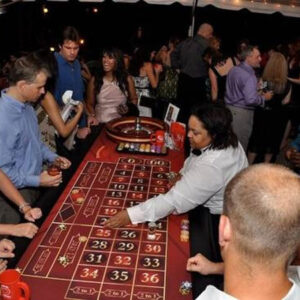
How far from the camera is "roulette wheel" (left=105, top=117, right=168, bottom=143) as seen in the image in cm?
319

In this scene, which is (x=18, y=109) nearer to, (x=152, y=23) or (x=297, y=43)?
(x=297, y=43)

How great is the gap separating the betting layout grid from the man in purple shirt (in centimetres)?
212

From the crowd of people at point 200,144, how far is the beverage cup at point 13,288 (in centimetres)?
33

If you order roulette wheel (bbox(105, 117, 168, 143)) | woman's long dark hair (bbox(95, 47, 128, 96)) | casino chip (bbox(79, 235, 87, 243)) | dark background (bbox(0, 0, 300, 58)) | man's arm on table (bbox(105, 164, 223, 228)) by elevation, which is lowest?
dark background (bbox(0, 0, 300, 58))

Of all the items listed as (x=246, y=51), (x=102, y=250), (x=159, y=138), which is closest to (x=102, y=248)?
(x=102, y=250)

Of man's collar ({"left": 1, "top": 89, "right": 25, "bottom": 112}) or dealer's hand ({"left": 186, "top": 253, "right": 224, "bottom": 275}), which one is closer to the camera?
dealer's hand ({"left": 186, "top": 253, "right": 224, "bottom": 275})

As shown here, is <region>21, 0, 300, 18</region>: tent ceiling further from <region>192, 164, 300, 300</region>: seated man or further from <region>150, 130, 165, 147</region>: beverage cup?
<region>192, 164, 300, 300</region>: seated man

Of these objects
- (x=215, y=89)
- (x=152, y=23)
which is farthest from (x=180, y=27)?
(x=215, y=89)

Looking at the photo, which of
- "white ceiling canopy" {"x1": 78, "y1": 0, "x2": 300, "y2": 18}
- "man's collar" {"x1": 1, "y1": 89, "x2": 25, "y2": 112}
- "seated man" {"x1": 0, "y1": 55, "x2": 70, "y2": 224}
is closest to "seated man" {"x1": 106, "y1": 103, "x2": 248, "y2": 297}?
"seated man" {"x1": 0, "y1": 55, "x2": 70, "y2": 224}

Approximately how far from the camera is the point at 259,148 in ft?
16.1

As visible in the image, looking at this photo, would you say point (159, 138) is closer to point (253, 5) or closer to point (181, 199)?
point (181, 199)

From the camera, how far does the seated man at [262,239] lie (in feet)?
3.33

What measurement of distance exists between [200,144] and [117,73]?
180 cm

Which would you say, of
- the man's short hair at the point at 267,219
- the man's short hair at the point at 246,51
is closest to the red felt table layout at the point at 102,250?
the man's short hair at the point at 267,219
